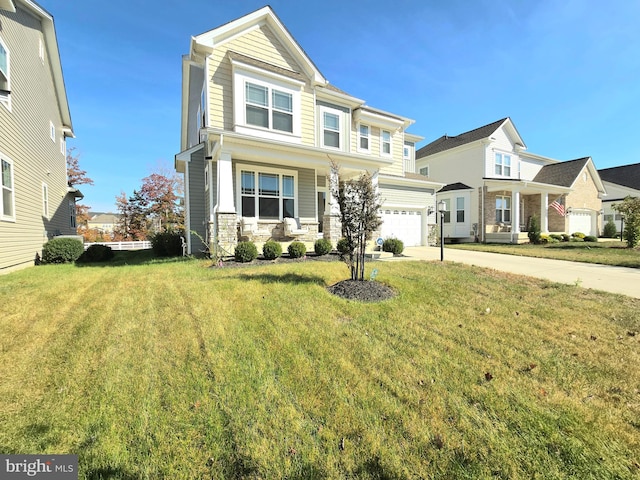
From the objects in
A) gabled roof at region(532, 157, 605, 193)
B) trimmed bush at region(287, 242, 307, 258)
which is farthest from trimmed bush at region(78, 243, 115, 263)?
gabled roof at region(532, 157, 605, 193)

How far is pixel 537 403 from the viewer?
2.56 meters

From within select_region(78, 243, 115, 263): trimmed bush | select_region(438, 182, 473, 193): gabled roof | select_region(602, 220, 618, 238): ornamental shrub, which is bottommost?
select_region(78, 243, 115, 263): trimmed bush

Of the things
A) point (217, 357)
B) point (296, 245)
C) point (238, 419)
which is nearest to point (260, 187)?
point (296, 245)

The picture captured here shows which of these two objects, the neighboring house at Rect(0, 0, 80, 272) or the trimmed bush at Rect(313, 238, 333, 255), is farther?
the trimmed bush at Rect(313, 238, 333, 255)

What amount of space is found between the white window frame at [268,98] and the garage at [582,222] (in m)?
23.6

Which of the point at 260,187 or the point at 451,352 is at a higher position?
the point at 260,187

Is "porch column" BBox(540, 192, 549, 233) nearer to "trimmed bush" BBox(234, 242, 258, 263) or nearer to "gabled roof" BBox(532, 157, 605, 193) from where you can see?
"gabled roof" BBox(532, 157, 605, 193)

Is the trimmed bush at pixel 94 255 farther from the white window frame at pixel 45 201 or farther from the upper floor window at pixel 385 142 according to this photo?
the upper floor window at pixel 385 142

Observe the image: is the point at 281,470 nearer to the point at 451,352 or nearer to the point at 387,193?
the point at 451,352

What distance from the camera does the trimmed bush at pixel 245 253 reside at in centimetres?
888

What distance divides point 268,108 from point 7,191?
8.33 m

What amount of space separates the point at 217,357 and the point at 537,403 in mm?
3156

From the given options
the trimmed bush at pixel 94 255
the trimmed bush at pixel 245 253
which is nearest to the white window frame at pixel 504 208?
the trimmed bush at pixel 245 253

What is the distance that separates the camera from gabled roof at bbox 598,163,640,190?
29.5m
